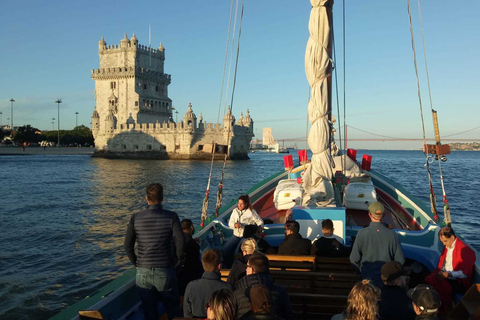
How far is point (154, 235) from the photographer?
169 inches

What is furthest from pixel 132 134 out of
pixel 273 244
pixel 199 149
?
pixel 273 244

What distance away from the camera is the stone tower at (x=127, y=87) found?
73375mm

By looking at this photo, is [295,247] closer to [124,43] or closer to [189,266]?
[189,266]

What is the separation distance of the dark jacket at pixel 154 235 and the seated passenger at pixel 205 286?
54cm

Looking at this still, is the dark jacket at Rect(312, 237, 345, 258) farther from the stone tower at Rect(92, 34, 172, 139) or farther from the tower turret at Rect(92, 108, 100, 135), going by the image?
the tower turret at Rect(92, 108, 100, 135)

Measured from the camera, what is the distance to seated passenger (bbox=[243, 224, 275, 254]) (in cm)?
609

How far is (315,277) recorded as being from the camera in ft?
15.6

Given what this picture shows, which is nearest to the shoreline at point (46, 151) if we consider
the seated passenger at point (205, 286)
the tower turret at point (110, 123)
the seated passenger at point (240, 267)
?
the tower turret at point (110, 123)

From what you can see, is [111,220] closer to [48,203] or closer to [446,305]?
[48,203]

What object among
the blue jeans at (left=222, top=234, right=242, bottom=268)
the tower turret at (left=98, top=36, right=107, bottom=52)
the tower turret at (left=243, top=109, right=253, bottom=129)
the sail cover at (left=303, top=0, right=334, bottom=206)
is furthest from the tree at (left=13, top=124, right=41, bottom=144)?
the blue jeans at (left=222, top=234, right=242, bottom=268)

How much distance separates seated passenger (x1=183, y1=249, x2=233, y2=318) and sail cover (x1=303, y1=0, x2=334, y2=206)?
12.3 ft

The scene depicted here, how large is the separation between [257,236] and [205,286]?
2534 mm

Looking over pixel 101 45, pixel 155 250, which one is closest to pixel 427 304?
pixel 155 250

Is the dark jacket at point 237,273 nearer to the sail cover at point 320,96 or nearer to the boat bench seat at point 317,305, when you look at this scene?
the boat bench seat at point 317,305
